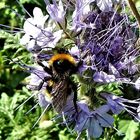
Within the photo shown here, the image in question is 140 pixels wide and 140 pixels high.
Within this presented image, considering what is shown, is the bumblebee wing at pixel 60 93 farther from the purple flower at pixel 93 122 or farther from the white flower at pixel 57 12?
the white flower at pixel 57 12

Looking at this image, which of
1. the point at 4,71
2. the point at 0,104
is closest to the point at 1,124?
the point at 0,104

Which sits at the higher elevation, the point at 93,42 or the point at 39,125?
the point at 93,42

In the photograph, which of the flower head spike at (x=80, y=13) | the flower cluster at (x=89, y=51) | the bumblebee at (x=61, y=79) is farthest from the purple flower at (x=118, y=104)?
the flower head spike at (x=80, y=13)

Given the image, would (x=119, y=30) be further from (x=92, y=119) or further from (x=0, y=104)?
(x=0, y=104)

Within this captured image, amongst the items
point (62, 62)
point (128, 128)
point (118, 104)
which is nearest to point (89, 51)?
point (62, 62)

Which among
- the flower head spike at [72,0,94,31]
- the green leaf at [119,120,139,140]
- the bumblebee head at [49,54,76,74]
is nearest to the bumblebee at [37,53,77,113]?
the bumblebee head at [49,54,76,74]

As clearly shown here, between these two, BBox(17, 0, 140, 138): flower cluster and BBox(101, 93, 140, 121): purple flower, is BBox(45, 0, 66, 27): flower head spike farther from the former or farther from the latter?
BBox(101, 93, 140, 121): purple flower

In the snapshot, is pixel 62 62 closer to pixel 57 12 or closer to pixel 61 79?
pixel 61 79
